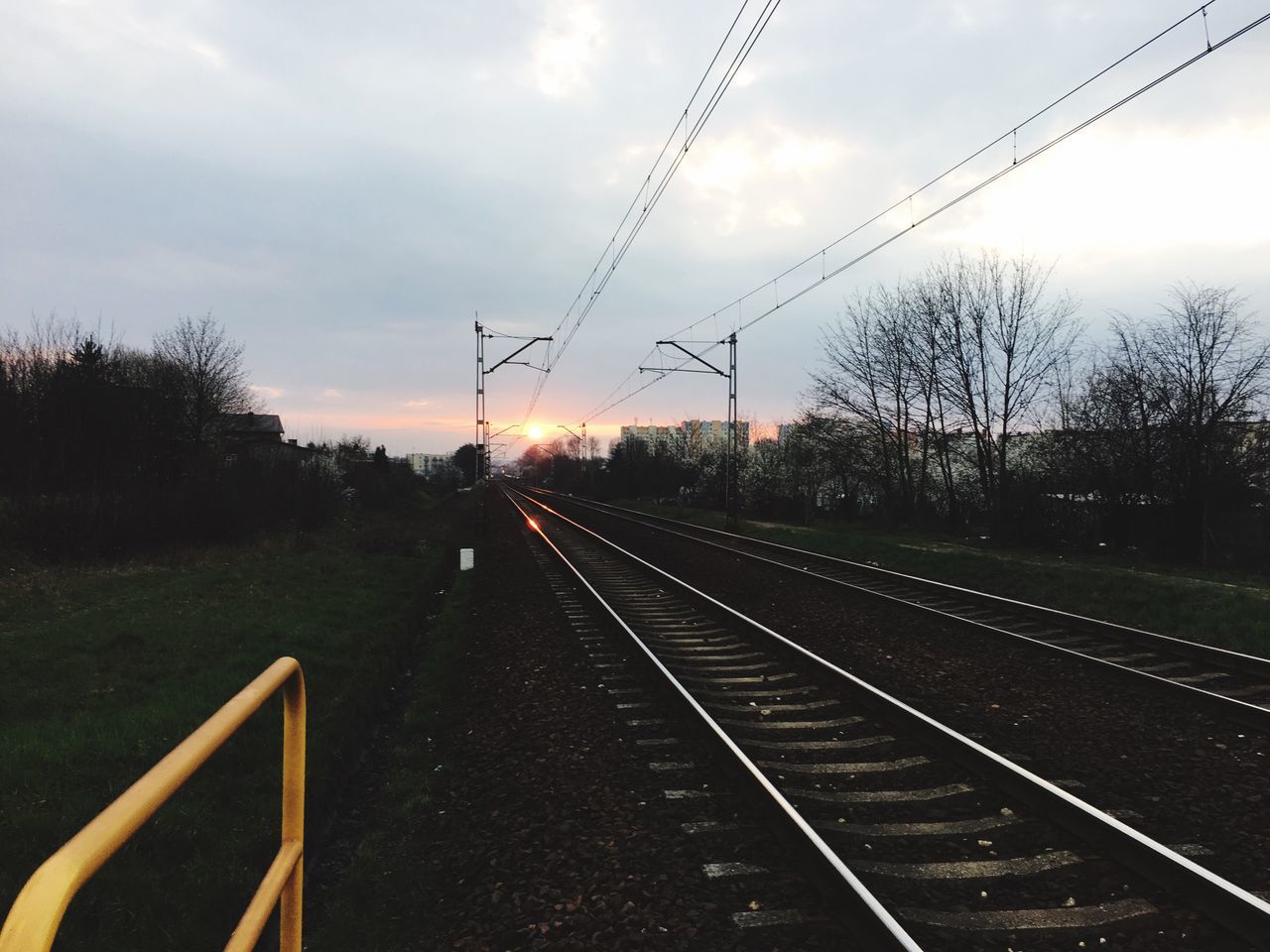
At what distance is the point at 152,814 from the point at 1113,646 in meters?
10.8

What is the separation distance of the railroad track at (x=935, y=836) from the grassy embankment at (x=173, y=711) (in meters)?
3.15

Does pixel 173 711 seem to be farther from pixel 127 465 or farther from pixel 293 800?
pixel 127 465

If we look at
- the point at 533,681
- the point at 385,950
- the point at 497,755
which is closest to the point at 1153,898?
the point at 385,950

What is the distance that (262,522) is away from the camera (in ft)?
82.6

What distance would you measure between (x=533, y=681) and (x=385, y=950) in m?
4.23

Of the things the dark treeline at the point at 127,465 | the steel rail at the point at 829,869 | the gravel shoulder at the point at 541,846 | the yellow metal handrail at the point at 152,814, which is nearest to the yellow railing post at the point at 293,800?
the yellow metal handrail at the point at 152,814

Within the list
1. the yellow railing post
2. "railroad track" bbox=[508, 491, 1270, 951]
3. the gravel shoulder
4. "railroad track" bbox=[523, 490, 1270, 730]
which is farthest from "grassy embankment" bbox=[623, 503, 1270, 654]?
the yellow railing post

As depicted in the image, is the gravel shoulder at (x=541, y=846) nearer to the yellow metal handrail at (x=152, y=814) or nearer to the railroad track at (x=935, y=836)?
the railroad track at (x=935, y=836)

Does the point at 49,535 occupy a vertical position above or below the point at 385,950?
above

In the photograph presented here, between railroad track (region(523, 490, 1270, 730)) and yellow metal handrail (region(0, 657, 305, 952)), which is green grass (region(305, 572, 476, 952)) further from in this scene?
railroad track (region(523, 490, 1270, 730))

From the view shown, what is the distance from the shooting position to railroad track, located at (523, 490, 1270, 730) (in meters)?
6.87

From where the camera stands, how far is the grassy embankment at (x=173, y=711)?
4254 mm

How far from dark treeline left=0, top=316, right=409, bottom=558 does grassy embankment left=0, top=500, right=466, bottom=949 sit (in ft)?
11.6

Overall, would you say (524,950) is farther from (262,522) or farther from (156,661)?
(262,522)
